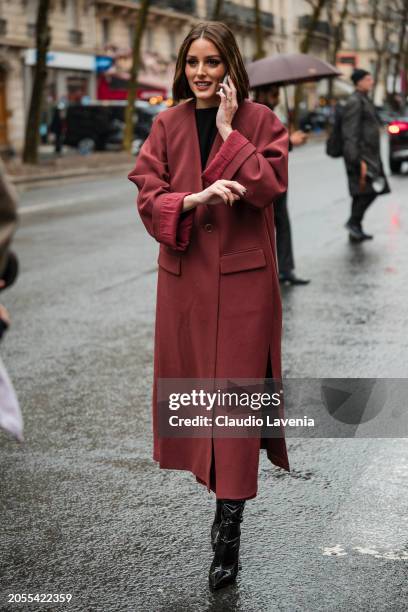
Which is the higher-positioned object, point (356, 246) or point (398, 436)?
point (398, 436)

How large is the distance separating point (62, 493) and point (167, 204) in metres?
1.57

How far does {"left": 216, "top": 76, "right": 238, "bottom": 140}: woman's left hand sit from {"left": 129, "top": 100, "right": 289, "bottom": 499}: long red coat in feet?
0.14

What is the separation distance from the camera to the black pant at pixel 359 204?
12241 mm

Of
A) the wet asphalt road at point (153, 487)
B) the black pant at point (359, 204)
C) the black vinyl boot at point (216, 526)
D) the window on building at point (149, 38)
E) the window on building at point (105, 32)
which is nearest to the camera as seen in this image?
the wet asphalt road at point (153, 487)

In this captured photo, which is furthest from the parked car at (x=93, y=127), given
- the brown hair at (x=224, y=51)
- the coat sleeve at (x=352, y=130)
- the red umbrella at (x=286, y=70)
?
the brown hair at (x=224, y=51)

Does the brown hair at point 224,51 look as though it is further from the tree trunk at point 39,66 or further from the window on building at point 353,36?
the window on building at point 353,36

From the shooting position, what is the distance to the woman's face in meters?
3.74

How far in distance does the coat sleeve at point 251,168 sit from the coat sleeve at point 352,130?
27.3ft

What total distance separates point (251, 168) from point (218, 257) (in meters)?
0.31

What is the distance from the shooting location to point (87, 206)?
19.1 metres

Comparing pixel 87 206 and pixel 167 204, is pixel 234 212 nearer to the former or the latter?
pixel 167 204

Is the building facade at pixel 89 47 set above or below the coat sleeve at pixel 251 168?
below

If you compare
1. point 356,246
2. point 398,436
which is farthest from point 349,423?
point 356,246

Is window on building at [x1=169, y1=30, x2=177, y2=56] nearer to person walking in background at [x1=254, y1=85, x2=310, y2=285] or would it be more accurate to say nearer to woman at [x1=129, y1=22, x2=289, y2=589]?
person walking in background at [x1=254, y1=85, x2=310, y2=285]
